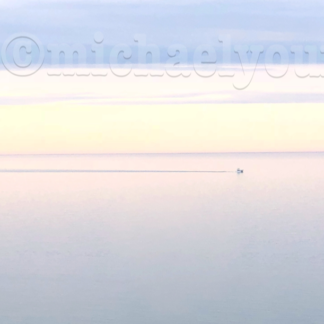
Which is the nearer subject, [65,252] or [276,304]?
[276,304]

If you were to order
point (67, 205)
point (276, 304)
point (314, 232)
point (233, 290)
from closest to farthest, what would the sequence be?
1. point (276, 304)
2. point (233, 290)
3. point (314, 232)
4. point (67, 205)

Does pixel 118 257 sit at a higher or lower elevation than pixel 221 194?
lower

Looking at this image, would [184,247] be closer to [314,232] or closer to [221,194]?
[314,232]

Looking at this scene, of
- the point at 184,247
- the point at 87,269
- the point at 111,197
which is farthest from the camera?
the point at 111,197

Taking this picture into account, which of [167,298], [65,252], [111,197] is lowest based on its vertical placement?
[167,298]

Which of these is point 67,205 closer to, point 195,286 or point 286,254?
point 286,254

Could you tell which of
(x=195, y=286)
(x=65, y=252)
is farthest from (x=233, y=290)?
(x=65, y=252)

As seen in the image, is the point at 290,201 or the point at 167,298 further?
the point at 290,201

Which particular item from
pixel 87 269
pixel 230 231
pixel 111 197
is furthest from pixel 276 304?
pixel 111 197

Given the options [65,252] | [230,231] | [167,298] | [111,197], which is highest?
[111,197]
